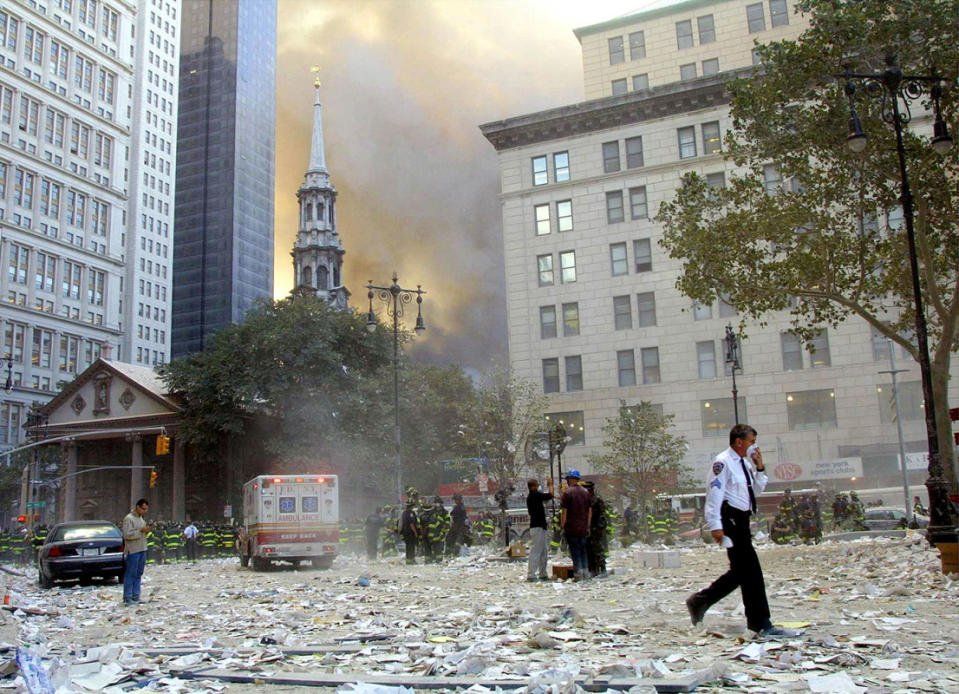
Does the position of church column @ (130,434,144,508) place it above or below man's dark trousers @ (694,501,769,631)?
above

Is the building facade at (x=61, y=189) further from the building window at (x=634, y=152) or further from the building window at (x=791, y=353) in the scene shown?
the building window at (x=791, y=353)

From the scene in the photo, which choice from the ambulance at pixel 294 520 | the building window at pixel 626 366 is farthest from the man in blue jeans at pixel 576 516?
the building window at pixel 626 366

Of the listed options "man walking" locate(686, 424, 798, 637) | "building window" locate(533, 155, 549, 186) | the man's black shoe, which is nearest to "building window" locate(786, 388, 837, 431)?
"building window" locate(533, 155, 549, 186)

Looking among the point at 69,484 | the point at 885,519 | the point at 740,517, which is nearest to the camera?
the point at 740,517

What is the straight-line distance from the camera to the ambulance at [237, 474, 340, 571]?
2553cm

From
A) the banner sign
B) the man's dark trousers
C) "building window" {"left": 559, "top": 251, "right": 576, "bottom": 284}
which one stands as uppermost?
"building window" {"left": 559, "top": 251, "right": 576, "bottom": 284}

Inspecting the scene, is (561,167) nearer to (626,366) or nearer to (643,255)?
(643,255)

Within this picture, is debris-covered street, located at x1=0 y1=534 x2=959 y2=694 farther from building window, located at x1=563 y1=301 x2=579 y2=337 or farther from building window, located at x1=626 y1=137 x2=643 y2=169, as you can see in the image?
building window, located at x1=626 y1=137 x2=643 y2=169

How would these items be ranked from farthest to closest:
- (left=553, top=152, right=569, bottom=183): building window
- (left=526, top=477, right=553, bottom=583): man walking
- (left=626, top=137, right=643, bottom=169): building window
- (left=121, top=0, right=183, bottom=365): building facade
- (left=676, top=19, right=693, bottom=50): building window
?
(left=121, top=0, right=183, bottom=365): building facade, (left=676, top=19, right=693, bottom=50): building window, (left=553, top=152, right=569, bottom=183): building window, (left=626, top=137, right=643, bottom=169): building window, (left=526, top=477, right=553, bottom=583): man walking

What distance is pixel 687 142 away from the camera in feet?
177

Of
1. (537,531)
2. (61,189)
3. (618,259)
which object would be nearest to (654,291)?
(618,259)

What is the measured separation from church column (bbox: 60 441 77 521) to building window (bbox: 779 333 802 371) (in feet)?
158

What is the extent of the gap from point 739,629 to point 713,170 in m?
48.1

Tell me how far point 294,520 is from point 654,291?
109 ft
